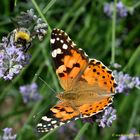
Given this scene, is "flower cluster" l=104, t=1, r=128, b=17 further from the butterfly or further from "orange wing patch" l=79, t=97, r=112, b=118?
"orange wing patch" l=79, t=97, r=112, b=118

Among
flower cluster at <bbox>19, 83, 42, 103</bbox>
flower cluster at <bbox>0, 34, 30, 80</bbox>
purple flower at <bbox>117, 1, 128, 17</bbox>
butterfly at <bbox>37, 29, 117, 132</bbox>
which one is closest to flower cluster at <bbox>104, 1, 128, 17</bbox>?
purple flower at <bbox>117, 1, 128, 17</bbox>

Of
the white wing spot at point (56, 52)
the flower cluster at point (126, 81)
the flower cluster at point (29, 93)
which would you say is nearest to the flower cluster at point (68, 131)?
the flower cluster at point (29, 93)

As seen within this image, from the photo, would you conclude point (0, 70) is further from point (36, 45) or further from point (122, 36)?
A: point (122, 36)

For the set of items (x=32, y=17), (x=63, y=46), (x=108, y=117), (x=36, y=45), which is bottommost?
(x=108, y=117)

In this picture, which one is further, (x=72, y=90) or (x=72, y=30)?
(x=72, y=30)

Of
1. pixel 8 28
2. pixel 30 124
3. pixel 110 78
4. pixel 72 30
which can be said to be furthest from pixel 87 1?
pixel 110 78

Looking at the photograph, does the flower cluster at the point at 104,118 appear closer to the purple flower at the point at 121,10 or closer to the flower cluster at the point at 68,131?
the flower cluster at the point at 68,131

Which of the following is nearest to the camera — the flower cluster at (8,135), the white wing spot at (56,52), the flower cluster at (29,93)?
the white wing spot at (56,52)
